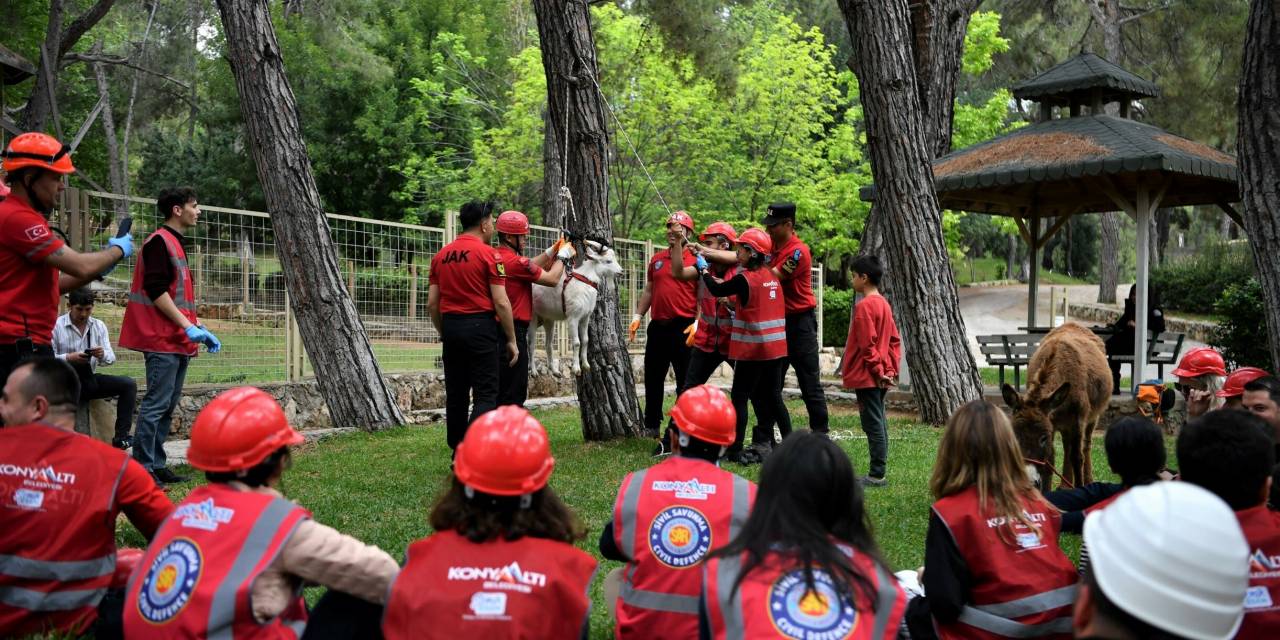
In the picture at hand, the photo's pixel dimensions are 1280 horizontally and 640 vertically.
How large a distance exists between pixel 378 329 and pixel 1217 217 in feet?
135

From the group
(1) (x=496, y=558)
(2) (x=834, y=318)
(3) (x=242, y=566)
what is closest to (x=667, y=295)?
(1) (x=496, y=558)

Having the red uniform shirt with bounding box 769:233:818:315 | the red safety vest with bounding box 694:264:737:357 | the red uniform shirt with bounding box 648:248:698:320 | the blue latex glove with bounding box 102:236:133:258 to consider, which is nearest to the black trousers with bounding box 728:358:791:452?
the red safety vest with bounding box 694:264:737:357

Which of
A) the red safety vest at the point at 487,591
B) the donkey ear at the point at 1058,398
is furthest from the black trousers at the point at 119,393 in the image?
the donkey ear at the point at 1058,398

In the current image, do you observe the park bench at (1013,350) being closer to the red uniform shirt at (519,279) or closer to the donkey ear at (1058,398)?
the donkey ear at (1058,398)

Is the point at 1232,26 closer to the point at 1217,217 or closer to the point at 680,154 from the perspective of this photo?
the point at 680,154

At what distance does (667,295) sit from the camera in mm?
10367

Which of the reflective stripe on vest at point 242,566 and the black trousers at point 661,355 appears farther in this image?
the black trousers at point 661,355

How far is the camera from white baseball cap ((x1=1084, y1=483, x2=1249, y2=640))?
1888 mm

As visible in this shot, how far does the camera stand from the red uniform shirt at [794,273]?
880 centimetres

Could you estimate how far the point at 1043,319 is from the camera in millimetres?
35625

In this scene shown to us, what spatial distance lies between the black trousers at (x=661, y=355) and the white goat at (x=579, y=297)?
2.14ft

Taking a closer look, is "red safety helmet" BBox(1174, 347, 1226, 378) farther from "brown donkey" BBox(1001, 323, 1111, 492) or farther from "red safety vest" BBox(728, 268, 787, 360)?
"red safety vest" BBox(728, 268, 787, 360)

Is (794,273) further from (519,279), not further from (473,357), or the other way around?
(473,357)

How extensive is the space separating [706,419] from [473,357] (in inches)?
165
